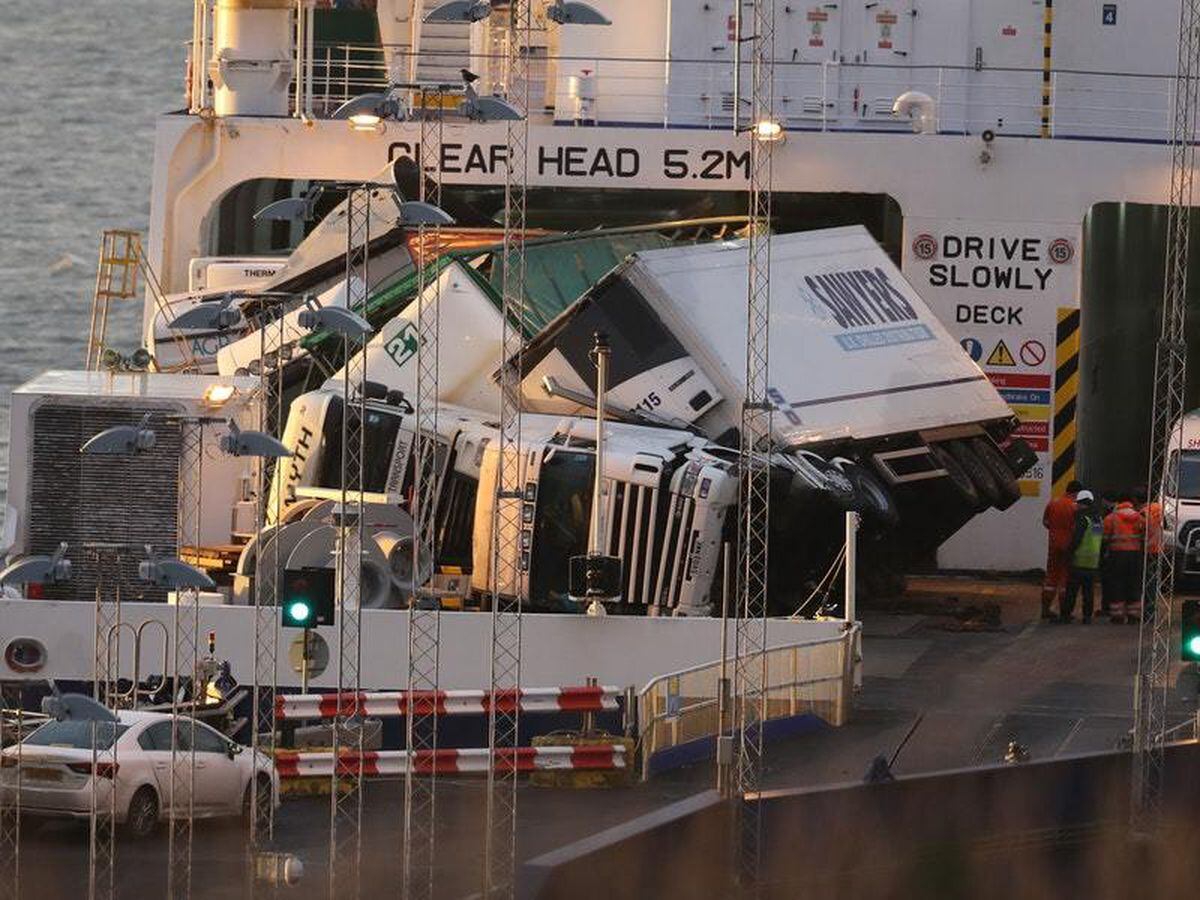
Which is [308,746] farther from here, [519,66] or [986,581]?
[519,66]

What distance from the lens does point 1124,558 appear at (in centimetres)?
2709

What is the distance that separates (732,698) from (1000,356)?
35.8ft

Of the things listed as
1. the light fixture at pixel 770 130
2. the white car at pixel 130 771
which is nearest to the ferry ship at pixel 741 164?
the light fixture at pixel 770 130

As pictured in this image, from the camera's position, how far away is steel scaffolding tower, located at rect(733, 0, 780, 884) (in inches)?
655

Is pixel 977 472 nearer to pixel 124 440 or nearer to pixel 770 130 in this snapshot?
pixel 770 130

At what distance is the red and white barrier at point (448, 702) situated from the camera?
2116 centimetres

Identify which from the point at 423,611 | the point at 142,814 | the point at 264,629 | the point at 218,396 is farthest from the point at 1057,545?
the point at 142,814

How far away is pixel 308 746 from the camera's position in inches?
858

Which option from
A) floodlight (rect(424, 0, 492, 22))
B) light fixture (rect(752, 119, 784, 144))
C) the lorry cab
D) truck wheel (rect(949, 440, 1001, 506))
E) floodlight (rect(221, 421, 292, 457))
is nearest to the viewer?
floodlight (rect(221, 421, 292, 457))

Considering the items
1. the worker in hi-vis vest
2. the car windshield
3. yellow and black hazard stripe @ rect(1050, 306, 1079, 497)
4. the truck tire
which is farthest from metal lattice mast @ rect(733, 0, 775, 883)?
the car windshield

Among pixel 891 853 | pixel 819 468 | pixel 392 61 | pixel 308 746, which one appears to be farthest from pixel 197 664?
pixel 392 61

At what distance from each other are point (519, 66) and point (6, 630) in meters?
11.9

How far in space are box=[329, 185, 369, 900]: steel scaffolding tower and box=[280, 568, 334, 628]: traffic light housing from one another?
111 millimetres

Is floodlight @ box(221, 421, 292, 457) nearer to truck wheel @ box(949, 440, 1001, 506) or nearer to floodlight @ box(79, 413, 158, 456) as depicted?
floodlight @ box(79, 413, 158, 456)
